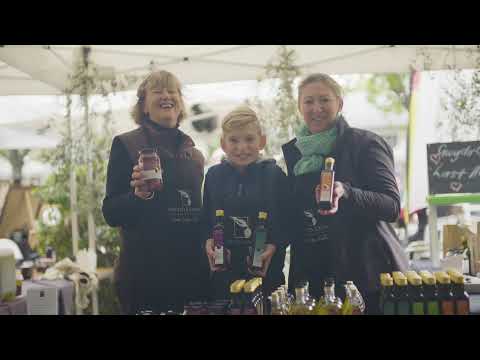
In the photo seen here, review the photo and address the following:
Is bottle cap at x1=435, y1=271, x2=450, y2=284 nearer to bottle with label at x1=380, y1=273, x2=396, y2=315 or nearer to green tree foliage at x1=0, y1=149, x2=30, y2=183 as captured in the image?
bottle with label at x1=380, y1=273, x2=396, y2=315

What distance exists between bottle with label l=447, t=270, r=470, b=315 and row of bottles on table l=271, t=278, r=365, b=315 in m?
0.59

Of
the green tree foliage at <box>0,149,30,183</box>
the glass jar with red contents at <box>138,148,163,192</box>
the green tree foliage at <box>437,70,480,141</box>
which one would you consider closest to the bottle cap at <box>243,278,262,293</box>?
the glass jar with red contents at <box>138,148,163,192</box>

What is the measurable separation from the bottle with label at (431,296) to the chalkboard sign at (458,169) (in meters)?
0.73

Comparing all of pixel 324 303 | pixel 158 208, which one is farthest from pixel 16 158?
pixel 324 303

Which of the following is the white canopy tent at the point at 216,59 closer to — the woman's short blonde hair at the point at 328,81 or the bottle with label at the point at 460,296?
the woman's short blonde hair at the point at 328,81

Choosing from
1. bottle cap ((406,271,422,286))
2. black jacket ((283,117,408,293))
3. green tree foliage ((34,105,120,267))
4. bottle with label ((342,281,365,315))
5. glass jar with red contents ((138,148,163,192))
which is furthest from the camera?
green tree foliage ((34,105,120,267))

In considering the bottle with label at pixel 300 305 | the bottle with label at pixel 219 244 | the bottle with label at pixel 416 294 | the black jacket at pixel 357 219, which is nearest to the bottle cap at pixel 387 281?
the bottle with label at pixel 416 294

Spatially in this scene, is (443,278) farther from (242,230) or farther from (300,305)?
(242,230)

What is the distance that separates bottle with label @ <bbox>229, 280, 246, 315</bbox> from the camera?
12.9 feet

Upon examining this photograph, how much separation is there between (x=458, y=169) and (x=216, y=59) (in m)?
1.91
